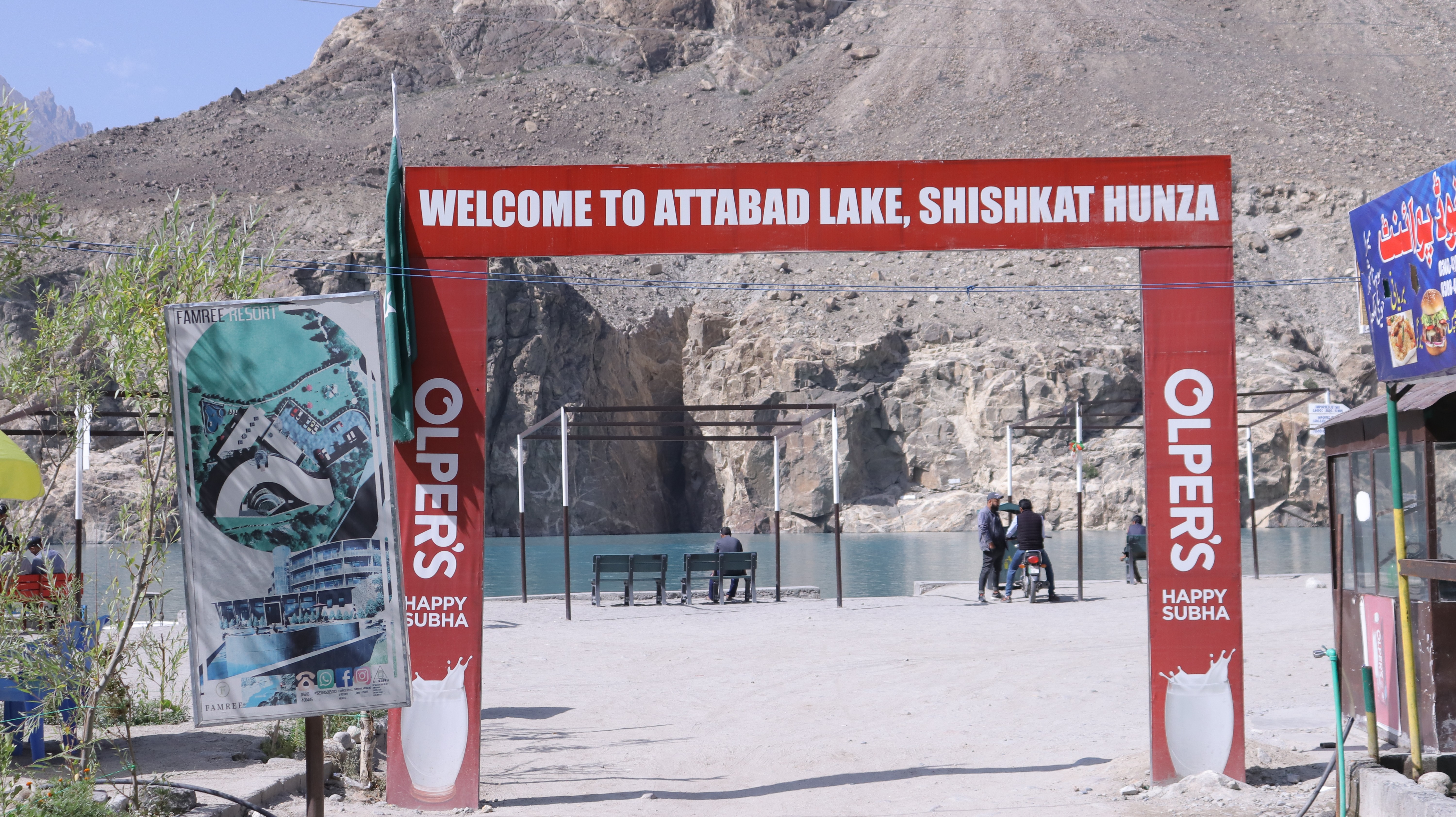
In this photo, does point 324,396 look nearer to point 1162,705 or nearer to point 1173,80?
point 1162,705

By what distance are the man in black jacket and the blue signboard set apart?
972 cm

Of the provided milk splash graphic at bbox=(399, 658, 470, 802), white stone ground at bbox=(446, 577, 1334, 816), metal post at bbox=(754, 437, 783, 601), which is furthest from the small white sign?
milk splash graphic at bbox=(399, 658, 470, 802)

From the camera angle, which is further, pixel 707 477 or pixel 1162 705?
pixel 707 477

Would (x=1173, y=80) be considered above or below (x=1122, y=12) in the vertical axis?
below

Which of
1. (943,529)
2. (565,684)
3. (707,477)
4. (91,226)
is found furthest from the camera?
(707,477)

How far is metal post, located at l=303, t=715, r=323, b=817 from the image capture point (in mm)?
4293

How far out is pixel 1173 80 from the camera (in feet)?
264

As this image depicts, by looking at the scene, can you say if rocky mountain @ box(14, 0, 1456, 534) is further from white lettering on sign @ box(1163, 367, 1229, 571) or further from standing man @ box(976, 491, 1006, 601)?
white lettering on sign @ box(1163, 367, 1229, 571)

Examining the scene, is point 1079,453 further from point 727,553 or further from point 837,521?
point 727,553

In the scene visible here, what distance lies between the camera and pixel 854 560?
32.6 m

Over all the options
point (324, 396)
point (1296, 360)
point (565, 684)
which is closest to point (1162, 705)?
point (324, 396)

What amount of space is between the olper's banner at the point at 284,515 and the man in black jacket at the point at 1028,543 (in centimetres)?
1211

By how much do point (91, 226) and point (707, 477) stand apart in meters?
36.7

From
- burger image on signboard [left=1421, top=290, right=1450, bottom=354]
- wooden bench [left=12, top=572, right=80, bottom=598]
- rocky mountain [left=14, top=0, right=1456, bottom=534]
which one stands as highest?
rocky mountain [left=14, top=0, right=1456, bottom=534]
